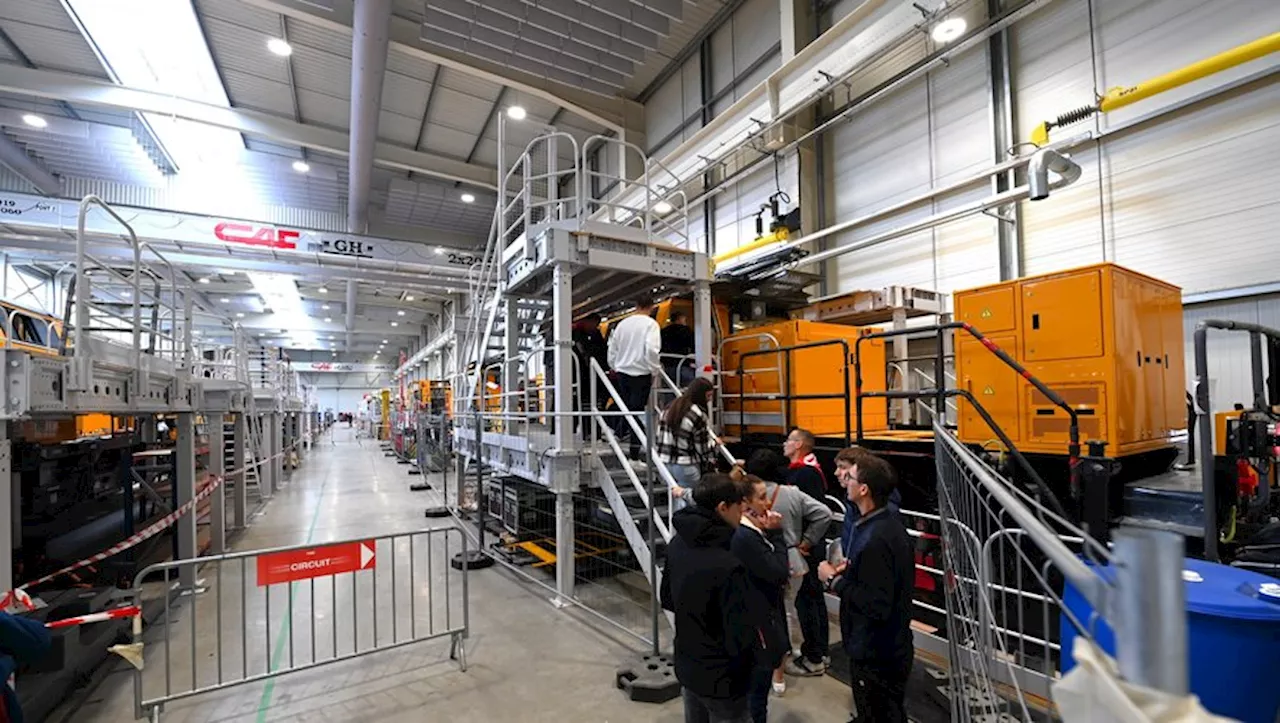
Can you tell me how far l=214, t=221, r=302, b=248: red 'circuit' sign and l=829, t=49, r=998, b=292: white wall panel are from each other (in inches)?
450

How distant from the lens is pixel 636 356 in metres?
5.76

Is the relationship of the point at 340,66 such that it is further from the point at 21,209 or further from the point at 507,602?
the point at 507,602

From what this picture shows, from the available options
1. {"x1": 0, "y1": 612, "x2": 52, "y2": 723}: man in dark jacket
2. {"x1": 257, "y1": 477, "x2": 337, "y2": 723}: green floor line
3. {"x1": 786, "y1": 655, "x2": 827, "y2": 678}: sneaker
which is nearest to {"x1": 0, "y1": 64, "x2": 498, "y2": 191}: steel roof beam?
{"x1": 257, "y1": 477, "x2": 337, "y2": 723}: green floor line

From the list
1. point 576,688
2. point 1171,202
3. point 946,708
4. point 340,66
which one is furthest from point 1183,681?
point 340,66

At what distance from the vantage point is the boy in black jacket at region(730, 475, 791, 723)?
98.7 inches

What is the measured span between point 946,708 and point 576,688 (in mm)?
2503

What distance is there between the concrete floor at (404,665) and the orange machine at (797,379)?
3042 mm

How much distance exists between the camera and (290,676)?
452 centimetres

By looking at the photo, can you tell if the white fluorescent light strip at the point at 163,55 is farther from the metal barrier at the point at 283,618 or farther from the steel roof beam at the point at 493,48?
the metal barrier at the point at 283,618

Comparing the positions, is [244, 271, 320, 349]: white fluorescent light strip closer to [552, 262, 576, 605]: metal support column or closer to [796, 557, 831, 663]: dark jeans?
[552, 262, 576, 605]: metal support column

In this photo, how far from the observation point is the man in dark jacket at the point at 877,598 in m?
2.79

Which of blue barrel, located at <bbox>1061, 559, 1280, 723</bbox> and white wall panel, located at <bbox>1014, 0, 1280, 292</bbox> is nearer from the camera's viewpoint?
blue barrel, located at <bbox>1061, 559, 1280, 723</bbox>

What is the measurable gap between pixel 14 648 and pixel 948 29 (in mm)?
9092

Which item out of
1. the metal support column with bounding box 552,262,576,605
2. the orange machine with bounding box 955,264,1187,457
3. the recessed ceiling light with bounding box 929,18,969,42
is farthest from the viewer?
the recessed ceiling light with bounding box 929,18,969,42
